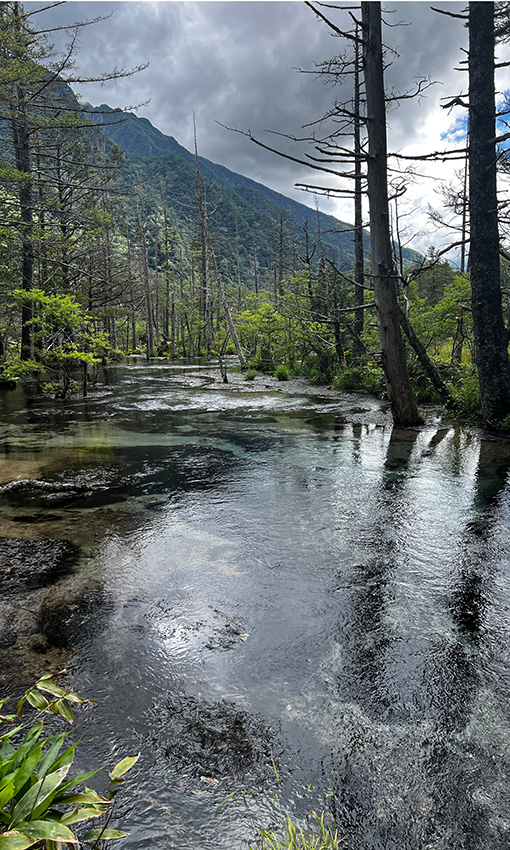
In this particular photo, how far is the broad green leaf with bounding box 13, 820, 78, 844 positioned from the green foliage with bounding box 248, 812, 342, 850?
2.65 feet

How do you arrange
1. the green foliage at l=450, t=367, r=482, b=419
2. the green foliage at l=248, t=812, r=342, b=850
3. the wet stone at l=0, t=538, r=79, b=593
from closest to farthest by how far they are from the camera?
the green foliage at l=248, t=812, r=342, b=850 < the wet stone at l=0, t=538, r=79, b=593 < the green foliage at l=450, t=367, r=482, b=419

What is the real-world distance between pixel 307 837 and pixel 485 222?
8.96 m

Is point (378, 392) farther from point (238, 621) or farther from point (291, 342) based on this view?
point (238, 621)

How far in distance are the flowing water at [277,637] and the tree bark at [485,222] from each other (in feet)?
7.05

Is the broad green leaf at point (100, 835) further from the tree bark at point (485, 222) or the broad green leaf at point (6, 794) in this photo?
the tree bark at point (485, 222)

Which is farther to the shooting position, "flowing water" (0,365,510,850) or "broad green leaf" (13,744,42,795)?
"flowing water" (0,365,510,850)

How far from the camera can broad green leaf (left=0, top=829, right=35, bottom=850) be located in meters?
1.07

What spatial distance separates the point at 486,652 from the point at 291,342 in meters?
19.1

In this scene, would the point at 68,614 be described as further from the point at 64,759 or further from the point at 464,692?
the point at 464,692

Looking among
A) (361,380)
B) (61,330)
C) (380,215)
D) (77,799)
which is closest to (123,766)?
(77,799)

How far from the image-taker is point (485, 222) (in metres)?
7.82

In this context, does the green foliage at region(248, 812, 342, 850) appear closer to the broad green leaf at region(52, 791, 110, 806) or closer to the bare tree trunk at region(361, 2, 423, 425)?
the broad green leaf at region(52, 791, 110, 806)

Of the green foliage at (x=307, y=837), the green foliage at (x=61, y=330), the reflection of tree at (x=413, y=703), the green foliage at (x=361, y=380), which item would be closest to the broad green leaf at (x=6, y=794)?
the green foliage at (x=307, y=837)

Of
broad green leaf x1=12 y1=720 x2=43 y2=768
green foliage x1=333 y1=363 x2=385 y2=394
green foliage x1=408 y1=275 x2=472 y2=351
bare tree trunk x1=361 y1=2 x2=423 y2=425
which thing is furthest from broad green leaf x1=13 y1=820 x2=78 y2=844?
green foliage x1=408 y1=275 x2=472 y2=351
